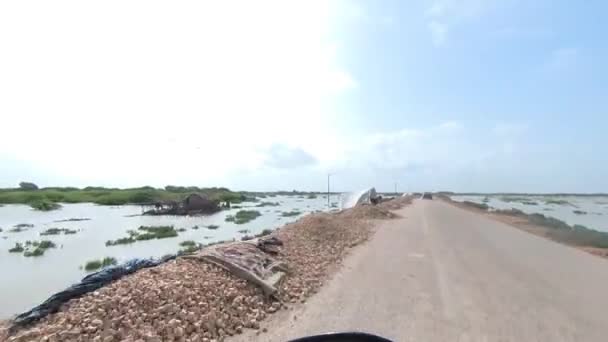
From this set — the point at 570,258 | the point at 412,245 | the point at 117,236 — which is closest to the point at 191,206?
the point at 117,236

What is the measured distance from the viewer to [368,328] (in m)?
7.00

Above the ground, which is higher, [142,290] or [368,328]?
[142,290]

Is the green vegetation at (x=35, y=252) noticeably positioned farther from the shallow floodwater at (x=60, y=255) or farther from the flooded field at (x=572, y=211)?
the flooded field at (x=572, y=211)

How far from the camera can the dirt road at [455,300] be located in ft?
23.2

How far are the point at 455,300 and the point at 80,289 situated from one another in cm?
739

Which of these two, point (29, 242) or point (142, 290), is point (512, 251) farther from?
point (29, 242)

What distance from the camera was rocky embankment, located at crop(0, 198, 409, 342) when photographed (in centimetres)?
575

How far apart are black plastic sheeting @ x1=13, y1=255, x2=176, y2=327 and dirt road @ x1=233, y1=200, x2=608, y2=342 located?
301 centimetres

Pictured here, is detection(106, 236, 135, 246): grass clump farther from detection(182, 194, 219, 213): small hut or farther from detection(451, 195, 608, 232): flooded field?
detection(451, 195, 608, 232): flooded field

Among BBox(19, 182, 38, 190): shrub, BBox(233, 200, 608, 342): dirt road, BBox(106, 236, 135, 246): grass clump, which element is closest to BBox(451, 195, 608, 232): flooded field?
BBox(233, 200, 608, 342): dirt road

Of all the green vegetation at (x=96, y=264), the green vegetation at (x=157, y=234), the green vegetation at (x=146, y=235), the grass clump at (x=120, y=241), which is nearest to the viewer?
the green vegetation at (x=96, y=264)

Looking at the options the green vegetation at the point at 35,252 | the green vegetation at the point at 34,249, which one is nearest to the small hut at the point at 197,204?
the green vegetation at the point at 34,249

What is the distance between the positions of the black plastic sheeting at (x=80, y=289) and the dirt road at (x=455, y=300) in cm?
301

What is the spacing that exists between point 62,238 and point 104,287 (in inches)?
904
